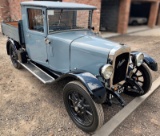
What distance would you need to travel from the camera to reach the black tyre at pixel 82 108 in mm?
2342

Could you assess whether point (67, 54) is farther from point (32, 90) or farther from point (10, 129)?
point (10, 129)

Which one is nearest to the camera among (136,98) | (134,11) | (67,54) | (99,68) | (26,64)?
(99,68)

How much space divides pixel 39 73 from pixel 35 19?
1.18m

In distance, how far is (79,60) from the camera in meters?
2.96

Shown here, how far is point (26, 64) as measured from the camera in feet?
13.8

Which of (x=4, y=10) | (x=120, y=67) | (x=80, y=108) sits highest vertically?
(x=4, y=10)

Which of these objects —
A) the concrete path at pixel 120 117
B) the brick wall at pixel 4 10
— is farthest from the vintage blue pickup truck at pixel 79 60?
the brick wall at pixel 4 10

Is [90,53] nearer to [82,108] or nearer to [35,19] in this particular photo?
[82,108]

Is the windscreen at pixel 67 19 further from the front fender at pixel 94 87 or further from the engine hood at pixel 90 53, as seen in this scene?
the front fender at pixel 94 87

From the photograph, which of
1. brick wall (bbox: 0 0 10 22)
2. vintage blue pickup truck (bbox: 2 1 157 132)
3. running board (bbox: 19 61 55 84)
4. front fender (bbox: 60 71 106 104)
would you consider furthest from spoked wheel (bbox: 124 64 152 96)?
brick wall (bbox: 0 0 10 22)

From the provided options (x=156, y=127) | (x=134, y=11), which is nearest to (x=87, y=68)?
(x=156, y=127)

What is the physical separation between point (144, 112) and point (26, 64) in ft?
9.75

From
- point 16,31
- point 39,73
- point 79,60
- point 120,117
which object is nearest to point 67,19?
point 79,60

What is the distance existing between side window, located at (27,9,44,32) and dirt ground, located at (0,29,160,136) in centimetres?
137
